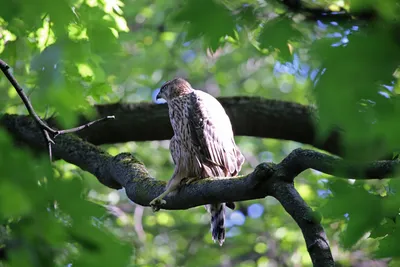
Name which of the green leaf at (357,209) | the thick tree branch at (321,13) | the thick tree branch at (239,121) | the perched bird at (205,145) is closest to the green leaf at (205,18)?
the thick tree branch at (321,13)

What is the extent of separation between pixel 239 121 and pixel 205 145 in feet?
2.89

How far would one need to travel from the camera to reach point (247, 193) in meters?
3.34

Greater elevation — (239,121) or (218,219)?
(239,121)

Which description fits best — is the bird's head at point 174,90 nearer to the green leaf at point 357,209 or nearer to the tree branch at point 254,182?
the tree branch at point 254,182

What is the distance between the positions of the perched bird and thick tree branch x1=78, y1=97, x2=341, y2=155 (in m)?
0.50

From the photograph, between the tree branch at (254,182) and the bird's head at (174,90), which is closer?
the tree branch at (254,182)

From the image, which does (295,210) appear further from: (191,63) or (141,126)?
(191,63)

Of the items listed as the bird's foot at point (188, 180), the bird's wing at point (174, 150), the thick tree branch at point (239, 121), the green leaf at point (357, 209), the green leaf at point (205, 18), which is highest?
the green leaf at point (205, 18)

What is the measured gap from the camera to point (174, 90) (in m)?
5.57

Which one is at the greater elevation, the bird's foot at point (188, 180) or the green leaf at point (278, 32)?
the green leaf at point (278, 32)

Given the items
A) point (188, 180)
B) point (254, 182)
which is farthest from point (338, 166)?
point (188, 180)

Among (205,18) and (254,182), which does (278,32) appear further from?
(254,182)

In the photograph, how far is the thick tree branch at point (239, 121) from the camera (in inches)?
218

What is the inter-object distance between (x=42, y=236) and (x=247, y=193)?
1.73 meters
